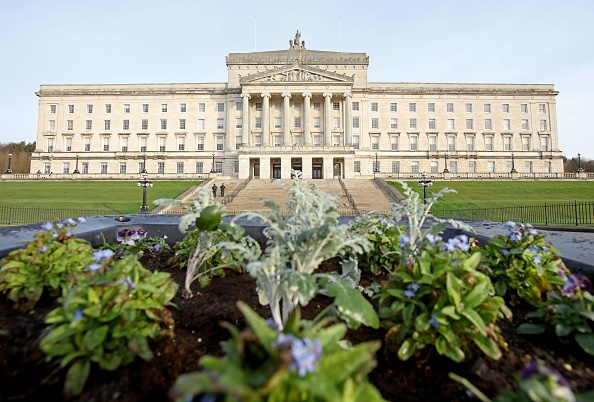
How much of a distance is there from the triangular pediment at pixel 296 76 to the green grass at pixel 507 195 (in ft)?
77.1

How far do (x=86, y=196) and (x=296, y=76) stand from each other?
35.3 metres

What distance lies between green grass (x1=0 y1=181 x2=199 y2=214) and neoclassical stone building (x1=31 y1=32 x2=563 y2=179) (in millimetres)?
19162

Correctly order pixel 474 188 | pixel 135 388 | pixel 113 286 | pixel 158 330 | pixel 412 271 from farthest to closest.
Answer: pixel 474 188, pixel 412 271, pixel 158 330, pixel 113 286, pixel 135 388

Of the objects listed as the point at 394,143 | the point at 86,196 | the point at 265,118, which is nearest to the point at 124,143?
the point at 265,118

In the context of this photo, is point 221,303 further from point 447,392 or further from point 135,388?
point 447,392

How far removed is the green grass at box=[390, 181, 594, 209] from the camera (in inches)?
981

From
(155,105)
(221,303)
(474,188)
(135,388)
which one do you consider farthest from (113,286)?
(155,105)

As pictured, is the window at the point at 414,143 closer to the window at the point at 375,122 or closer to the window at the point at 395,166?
the window at the point at 395,166

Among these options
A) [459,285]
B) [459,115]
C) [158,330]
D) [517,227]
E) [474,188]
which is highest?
[459,115]

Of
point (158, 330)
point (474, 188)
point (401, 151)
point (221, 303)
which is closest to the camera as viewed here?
point (158, 330)

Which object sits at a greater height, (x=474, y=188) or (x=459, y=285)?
(x=474, y=188)

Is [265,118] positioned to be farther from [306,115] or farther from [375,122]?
[375,122]

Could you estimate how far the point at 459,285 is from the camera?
217 cm

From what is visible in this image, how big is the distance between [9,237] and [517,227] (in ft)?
20.6
